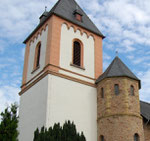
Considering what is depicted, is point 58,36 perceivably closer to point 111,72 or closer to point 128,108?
point 111,72

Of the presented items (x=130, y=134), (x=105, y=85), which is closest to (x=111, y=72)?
(x=105, y=85)

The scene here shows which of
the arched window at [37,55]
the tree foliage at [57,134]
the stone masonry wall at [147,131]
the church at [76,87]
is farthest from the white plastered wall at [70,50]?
the tree foliage at [57,134]

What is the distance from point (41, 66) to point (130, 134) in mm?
9094

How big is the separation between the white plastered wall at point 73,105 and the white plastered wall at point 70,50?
4.49 feet

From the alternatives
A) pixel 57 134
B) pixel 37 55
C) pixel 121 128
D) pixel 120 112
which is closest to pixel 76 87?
pixel 120 112

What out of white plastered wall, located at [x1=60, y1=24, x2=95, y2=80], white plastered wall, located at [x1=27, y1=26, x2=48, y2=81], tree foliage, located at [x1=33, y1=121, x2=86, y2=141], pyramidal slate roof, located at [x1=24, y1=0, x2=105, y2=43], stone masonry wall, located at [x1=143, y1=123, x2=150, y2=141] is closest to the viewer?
tree foliage, located at [x1=33, y1=121, x2=86, y2=141]

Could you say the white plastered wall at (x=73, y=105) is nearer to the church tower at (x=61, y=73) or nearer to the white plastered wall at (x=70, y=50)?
the church tower at (x=61, y=73)

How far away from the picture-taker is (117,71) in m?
22.0

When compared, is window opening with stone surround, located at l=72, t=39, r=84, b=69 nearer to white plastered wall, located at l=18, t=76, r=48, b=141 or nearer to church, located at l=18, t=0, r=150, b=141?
church, located at l=18, t=0, r=150, b=141

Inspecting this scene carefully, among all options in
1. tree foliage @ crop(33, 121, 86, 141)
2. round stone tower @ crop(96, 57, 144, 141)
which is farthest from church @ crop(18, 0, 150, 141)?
tree foliage @ crop(33, 121, 86, 141)

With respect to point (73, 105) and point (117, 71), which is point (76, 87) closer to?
point (73, 105)

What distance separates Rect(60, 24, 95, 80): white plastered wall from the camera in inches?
895

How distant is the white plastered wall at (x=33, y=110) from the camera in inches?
790

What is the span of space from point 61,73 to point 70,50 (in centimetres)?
275
